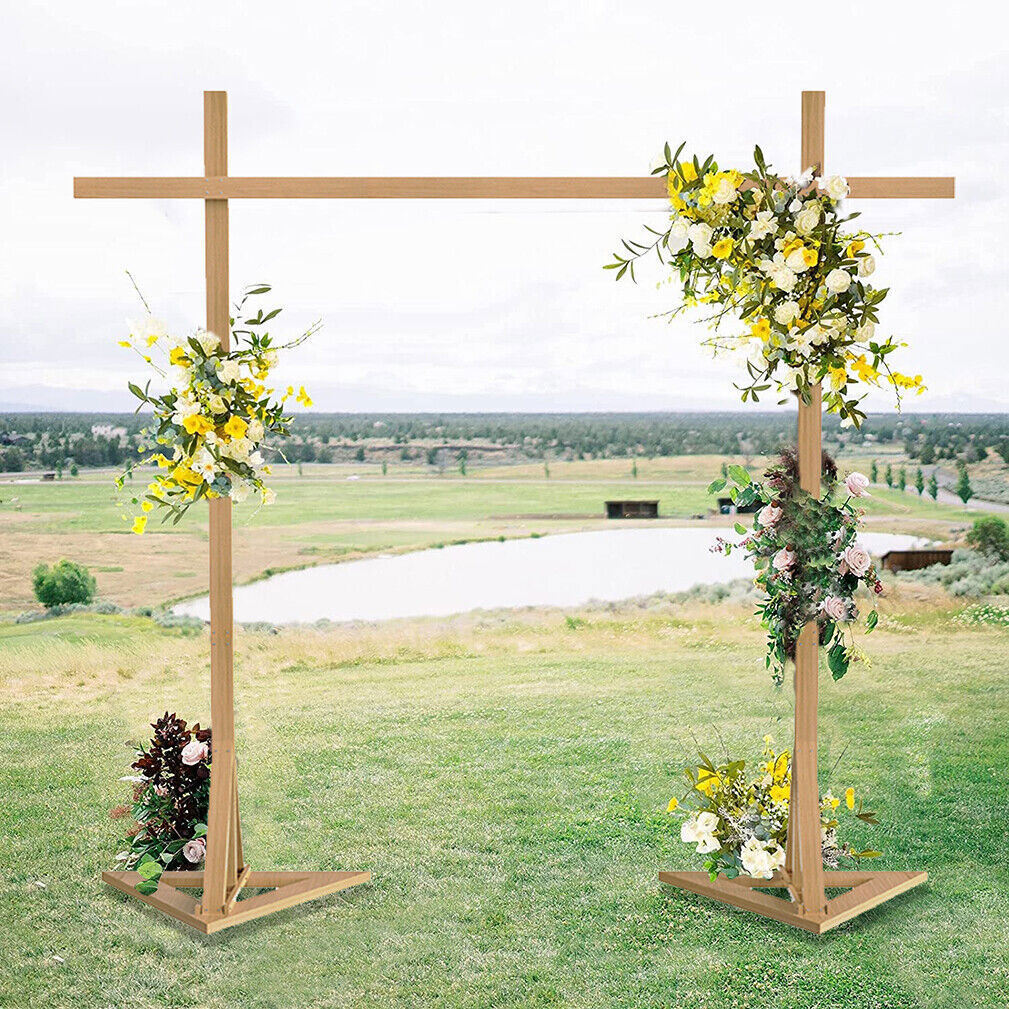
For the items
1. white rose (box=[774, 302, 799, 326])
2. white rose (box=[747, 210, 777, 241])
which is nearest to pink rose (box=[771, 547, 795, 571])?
white rose (box=[774, 302, 799, 326])

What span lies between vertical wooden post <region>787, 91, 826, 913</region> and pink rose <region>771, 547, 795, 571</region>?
0.17m

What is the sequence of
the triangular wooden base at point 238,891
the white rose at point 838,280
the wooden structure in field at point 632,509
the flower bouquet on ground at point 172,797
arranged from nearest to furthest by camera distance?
the white rose at point 838,280
the triangular wooden base at point 238,891
the flower bouquet on ground at point 172,797
the wooden structure in field at point 632,509

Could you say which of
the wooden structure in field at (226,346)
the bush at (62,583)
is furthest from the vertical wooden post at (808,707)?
the bush at (62,583)

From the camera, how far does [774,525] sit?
9.78 ft

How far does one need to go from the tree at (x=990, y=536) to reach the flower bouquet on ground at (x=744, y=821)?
358 cm

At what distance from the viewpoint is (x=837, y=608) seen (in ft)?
9.51

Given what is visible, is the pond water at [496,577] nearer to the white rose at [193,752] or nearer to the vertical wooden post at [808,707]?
the white rose at [193,752]

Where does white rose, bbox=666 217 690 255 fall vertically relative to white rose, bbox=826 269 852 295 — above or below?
above

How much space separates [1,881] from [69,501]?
10.00 ft

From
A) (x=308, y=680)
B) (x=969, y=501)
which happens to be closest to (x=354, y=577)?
(x=308, y=680)

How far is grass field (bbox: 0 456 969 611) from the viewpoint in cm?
638

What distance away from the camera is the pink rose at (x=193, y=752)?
3297 millimetres

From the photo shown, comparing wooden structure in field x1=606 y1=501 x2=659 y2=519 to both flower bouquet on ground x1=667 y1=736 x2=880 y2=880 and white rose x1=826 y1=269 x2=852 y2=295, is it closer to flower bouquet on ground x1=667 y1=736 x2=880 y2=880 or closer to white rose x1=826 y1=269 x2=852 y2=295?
flower bouquet on ground x1=667 y1=736 x2=880 y2=880

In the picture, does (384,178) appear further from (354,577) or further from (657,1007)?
(354,577)
